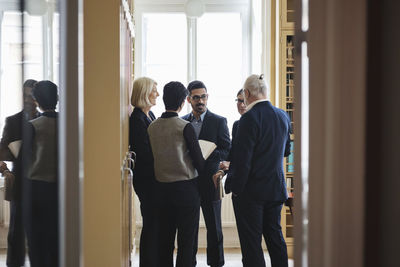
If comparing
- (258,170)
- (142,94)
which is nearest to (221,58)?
(142,94)

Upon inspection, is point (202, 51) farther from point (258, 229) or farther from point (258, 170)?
point (258, 229)

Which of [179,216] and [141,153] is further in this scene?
[141,153]

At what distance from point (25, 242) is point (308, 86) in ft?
2.37

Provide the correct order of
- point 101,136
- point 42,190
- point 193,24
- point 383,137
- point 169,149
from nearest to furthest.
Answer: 1. point 383,137
2. point 42,190
3. point 101,136
4. point 169,149
5. point 193,24

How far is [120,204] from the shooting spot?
107 inches

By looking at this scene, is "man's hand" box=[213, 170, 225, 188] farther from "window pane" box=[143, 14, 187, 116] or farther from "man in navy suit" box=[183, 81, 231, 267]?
"window pane" box=[143, 14, 187, 116]

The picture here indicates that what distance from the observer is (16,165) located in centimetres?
103

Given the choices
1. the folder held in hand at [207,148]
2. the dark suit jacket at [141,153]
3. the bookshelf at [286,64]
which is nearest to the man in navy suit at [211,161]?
the folder held in hand at [207,148]

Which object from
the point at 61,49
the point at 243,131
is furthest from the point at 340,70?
the point at 243,131

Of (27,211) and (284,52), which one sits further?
(284,52)

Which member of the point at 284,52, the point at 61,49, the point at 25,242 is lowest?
the point at 25,242

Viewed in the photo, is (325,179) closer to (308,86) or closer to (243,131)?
(308,86)

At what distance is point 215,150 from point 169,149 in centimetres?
75

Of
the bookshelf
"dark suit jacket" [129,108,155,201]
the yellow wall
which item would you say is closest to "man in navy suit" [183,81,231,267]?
"dark suit jacket" [129,108,155,201]
